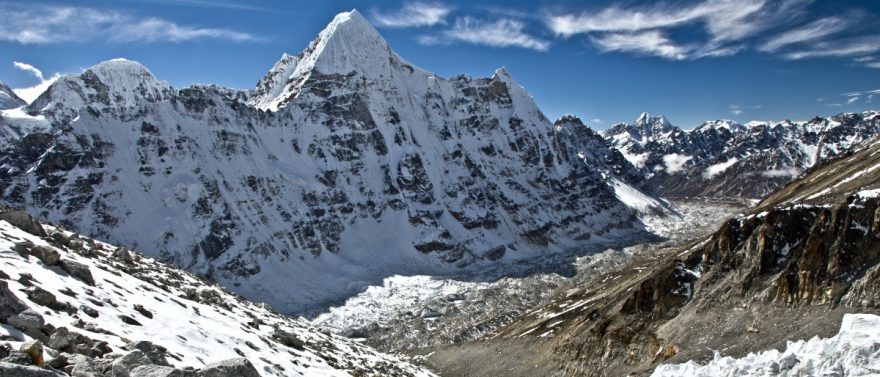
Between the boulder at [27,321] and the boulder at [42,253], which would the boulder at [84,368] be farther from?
the boulder at [42,253]

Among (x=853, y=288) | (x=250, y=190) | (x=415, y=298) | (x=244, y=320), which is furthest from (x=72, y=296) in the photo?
(x=250, y=190)

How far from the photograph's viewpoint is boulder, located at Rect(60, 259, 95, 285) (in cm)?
2827

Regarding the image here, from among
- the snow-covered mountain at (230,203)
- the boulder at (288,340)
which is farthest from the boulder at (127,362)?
the snow-covered mountain at (230,203)

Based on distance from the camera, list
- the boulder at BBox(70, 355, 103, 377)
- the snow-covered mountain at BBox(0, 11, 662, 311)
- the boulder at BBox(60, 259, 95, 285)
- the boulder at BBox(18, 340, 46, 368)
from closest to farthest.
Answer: the boulder at BBox(18, 340, 46, 368) < the boulder at BBox(70, 355, 103, 377) < the boulder at BBox(60, 259, 95, 285) < the snow-covered mountain at BBox(0, 11, 662, 311)

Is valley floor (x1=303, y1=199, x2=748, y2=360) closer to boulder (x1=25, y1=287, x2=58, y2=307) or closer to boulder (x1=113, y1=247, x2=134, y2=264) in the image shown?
boulder (x1=113, y1=247, x2=134, y2=264)

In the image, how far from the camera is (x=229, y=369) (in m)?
18.4

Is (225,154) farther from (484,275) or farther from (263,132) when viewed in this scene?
(484,275)

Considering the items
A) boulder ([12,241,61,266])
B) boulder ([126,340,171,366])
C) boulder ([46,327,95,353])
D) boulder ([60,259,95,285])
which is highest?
boulder ([12,241,61,266])

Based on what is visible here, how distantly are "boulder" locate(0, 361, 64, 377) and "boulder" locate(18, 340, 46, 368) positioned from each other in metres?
1.38

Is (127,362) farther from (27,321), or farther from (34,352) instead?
(27,321)

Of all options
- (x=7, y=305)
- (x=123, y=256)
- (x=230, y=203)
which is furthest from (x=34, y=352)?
(x=230, y=203)

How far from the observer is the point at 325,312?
424 feet

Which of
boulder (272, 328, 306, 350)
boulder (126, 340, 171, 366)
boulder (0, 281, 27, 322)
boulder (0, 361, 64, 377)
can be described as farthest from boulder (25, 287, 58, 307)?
boulder (272, 328, 306, 350)

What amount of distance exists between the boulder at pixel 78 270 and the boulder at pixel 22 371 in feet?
53.2
